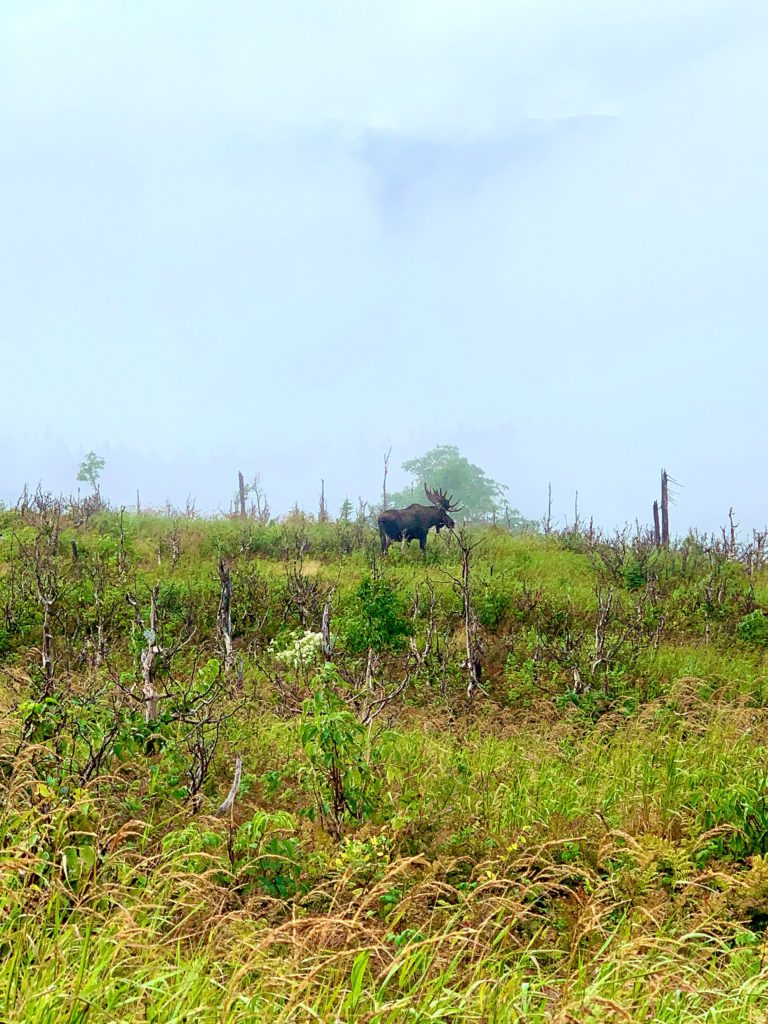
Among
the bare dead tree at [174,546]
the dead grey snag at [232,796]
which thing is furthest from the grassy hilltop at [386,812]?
the bare dead tree at [174,546]

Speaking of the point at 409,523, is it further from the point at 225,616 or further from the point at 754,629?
the point at 754,629

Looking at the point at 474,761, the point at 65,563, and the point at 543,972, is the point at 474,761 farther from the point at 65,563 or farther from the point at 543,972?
the point at 65,563

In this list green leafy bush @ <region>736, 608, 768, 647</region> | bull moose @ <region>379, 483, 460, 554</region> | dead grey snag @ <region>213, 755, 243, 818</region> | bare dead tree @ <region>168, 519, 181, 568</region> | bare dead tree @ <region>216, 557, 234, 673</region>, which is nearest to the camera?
dead grey snag @ <region>213, 755, 243, 818</region>

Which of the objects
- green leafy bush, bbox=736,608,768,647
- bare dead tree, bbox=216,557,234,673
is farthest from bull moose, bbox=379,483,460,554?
green leafy bush, bbox=736,608,768,647

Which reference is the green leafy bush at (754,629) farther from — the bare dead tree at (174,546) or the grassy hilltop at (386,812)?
the bare dead tree at (174,546)

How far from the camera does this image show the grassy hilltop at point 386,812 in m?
2.97

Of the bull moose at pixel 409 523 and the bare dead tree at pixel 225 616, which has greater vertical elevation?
the bull moose at pixel 409 523

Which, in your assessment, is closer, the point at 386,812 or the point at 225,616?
the point at 386,812

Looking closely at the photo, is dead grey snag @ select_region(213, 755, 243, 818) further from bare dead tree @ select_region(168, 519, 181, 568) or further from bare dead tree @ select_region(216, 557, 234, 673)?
bare dead tree @ select_region(168, 519, 181, 568)

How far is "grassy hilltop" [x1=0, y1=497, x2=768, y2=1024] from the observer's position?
297cm

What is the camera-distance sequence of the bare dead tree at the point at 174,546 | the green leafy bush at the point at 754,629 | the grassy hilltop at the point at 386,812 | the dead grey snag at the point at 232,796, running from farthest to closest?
the bare dead tree at the point at 174,546
the green leafy bush at the point at 754,629
the dead grey snag at the point at 232,796
the grassy hilltop at the point at 386,812

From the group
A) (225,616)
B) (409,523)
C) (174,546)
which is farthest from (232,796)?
(409,523)

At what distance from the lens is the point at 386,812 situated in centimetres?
548

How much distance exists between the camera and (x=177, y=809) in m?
5.37
